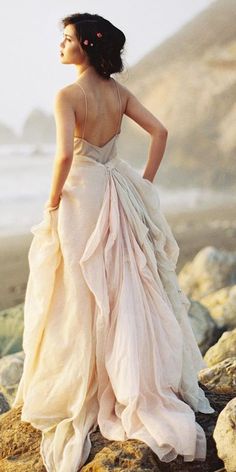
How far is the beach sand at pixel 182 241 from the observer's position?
945 cm

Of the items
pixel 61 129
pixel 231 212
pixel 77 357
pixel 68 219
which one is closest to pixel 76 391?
pixel 77 357

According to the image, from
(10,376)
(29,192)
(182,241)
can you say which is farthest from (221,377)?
(29,192)

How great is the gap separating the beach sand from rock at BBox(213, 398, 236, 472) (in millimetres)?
6532

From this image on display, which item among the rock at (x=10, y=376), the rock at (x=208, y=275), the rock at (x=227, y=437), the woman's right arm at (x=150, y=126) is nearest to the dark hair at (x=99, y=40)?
the woman's right arm at (x=150, y=126)

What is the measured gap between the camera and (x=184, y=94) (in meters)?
10.7

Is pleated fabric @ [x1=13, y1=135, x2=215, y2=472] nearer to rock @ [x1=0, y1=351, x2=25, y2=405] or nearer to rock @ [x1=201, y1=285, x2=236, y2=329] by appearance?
rock @ [x1=0, y1=351, x2=25, y2=405]

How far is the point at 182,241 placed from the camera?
1021cm

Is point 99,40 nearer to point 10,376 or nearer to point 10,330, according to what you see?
point 10,376

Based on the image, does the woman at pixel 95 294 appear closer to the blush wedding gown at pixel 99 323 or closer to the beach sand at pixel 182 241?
the blush wedding gown at pixel 99 323

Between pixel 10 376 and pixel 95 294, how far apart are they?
8.28 ft

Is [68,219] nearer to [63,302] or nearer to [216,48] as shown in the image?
[63,302]

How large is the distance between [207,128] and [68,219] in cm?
787

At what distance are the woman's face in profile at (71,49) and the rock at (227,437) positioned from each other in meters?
1.35

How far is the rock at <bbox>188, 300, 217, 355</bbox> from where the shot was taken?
5.63 m
